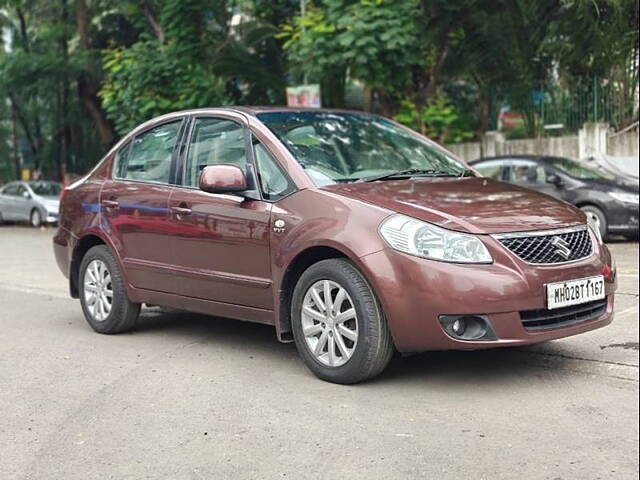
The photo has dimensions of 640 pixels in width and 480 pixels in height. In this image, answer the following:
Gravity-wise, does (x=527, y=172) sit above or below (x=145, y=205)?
below

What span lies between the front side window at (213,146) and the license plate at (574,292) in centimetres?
218

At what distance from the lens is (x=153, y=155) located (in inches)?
257

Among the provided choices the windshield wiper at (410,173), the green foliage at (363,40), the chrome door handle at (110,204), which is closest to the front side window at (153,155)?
the chrome door handle at (110,204)

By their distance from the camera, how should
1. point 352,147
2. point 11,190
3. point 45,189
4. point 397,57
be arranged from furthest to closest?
point 11,190 → point 45,189 → point 397,57 → point 352,147

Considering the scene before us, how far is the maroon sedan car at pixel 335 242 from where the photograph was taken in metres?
4.62

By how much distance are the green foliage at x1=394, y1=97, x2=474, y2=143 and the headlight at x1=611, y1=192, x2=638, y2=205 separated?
5072 mm

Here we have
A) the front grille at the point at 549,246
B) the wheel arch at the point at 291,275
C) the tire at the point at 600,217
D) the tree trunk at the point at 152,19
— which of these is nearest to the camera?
the front grille at the point at 549,246

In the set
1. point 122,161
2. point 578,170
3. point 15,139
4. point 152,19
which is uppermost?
point 152,19

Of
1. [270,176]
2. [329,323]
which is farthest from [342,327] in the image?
[270,176]

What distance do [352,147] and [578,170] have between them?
28.9 feet

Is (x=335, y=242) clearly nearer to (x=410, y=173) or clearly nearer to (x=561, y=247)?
(x=410, y=173)

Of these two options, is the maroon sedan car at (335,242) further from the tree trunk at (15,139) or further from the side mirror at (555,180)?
the tree trunk at (15,139)

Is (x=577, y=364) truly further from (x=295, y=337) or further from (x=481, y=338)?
(x=295, y=337)

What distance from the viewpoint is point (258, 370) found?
5.50m
